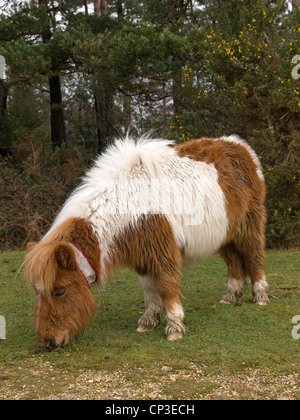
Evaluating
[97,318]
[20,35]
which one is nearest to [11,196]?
[20,35]

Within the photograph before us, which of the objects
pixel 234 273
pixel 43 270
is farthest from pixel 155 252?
pixel 234 273

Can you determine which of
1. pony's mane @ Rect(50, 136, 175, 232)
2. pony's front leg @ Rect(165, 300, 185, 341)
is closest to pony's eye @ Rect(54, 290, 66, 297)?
pony's mane @ Rect(50, 136, 175, 232)

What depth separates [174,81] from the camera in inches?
474

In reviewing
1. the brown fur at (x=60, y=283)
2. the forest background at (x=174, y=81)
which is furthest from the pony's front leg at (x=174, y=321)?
the forest background at (x=174, y=81)

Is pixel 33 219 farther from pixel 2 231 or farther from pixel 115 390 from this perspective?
pixel 115 390

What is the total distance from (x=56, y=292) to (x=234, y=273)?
8.40ft

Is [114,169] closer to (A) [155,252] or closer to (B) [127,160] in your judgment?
(B) [127,160]

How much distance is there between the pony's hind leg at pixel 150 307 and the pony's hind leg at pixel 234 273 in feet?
4.15

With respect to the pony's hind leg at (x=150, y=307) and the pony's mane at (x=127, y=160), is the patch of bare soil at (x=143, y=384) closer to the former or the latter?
the pony's hind leg at (x=150, y=307)

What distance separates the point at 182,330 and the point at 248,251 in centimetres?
155

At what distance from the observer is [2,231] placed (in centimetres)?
1127

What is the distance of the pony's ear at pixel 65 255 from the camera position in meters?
3.93

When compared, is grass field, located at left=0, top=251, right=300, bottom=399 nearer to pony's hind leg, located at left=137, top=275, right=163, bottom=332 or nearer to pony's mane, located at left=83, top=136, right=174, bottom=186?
pony's hind leg, located at left=137, top=275, right=163, bottom=332

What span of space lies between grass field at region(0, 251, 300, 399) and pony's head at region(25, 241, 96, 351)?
27cm
